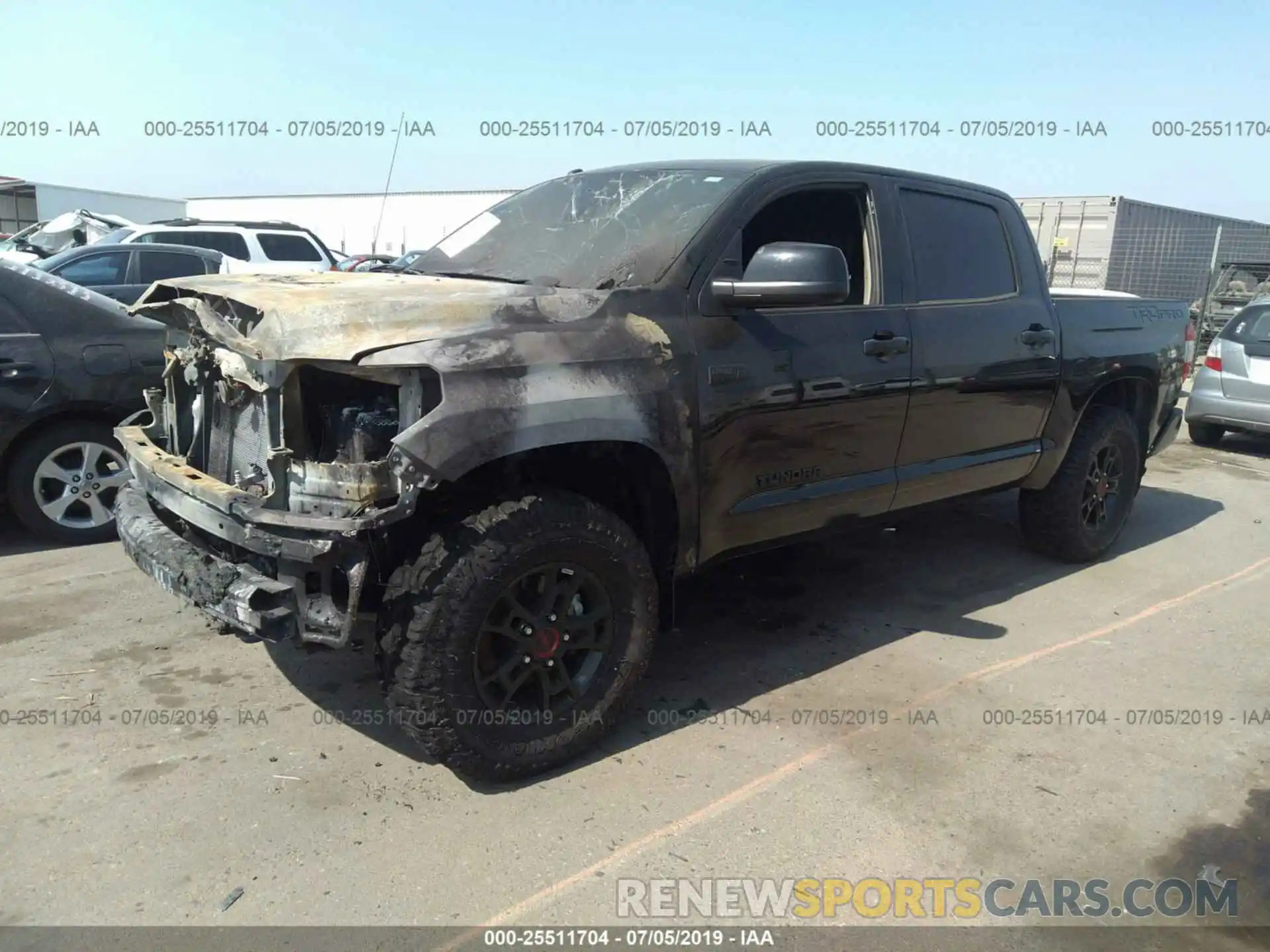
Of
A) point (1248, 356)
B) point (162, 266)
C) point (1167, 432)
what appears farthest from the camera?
point (162, 266)

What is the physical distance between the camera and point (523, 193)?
4348 millimetres

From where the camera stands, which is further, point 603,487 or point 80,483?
point 80,483

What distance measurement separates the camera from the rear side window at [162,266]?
939cm

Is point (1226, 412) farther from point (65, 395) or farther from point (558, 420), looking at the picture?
point (65, 395)

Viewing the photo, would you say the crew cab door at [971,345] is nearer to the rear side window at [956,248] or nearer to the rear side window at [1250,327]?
the rear side window at [956,248]

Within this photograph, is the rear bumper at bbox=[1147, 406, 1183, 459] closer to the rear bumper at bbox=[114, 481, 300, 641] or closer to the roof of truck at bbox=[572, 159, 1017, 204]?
the roof of truck at bbox=[572, 159, 1017, 204]

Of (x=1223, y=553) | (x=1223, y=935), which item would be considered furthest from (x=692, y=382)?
(x=1223, y=553)

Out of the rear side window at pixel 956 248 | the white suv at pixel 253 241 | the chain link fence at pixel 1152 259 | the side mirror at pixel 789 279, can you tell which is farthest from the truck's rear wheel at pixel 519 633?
the chain link fence at pixel 1152 259

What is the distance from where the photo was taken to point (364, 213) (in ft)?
103

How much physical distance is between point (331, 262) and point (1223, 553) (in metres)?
11.0

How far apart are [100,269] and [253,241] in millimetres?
3634

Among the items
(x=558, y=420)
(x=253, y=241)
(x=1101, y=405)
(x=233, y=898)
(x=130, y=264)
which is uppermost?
(x=253, y=241)

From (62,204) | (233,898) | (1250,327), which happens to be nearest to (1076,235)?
(1250,327)

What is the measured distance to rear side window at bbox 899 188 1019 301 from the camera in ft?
13.5
